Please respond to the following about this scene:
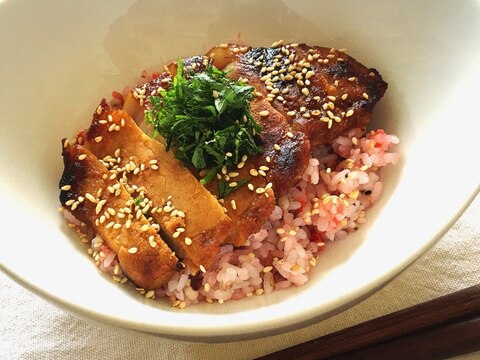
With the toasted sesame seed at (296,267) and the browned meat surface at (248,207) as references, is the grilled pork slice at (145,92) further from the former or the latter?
the toasted sesame seed at (296,267)

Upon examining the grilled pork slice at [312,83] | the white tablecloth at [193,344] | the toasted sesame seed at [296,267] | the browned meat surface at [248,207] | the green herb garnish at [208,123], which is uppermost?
the grilled pork slice at [312,83]

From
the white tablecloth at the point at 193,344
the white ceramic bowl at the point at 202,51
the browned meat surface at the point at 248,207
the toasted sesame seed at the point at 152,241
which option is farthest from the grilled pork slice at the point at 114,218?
the white tablecloth at the point at 193,344

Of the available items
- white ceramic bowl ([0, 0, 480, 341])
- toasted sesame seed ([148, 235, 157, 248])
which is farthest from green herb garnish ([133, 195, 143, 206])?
white ceramic bowl ([0, 0, 480, 341])

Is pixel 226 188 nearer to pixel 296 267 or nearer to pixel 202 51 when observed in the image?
pixel 296 267

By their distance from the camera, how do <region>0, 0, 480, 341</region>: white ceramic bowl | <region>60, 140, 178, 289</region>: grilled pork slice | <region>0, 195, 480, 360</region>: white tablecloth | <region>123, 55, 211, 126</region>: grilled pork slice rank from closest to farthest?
1. <region>0, 0, 480, 341</region>: white ceramic bowl
2. <region>60, 140, 178, 289</region>: grilled pork slice
3. <region>0, 195, 480, 360</region>: white tablecloth
4. <region>123, 55, 211, 126</region>: grilled pork slice

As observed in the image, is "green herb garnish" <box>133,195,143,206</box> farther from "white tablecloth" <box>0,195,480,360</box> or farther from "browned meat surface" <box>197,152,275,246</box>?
"white tablecloth" <box>0,195,480,360</box>

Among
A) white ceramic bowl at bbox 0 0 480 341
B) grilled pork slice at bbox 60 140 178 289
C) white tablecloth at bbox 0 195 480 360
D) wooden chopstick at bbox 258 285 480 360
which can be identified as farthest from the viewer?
white tablecloth at bbox 0 195 480 360

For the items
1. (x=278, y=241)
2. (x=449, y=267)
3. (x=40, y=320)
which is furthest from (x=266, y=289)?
(x=40, y=320)
